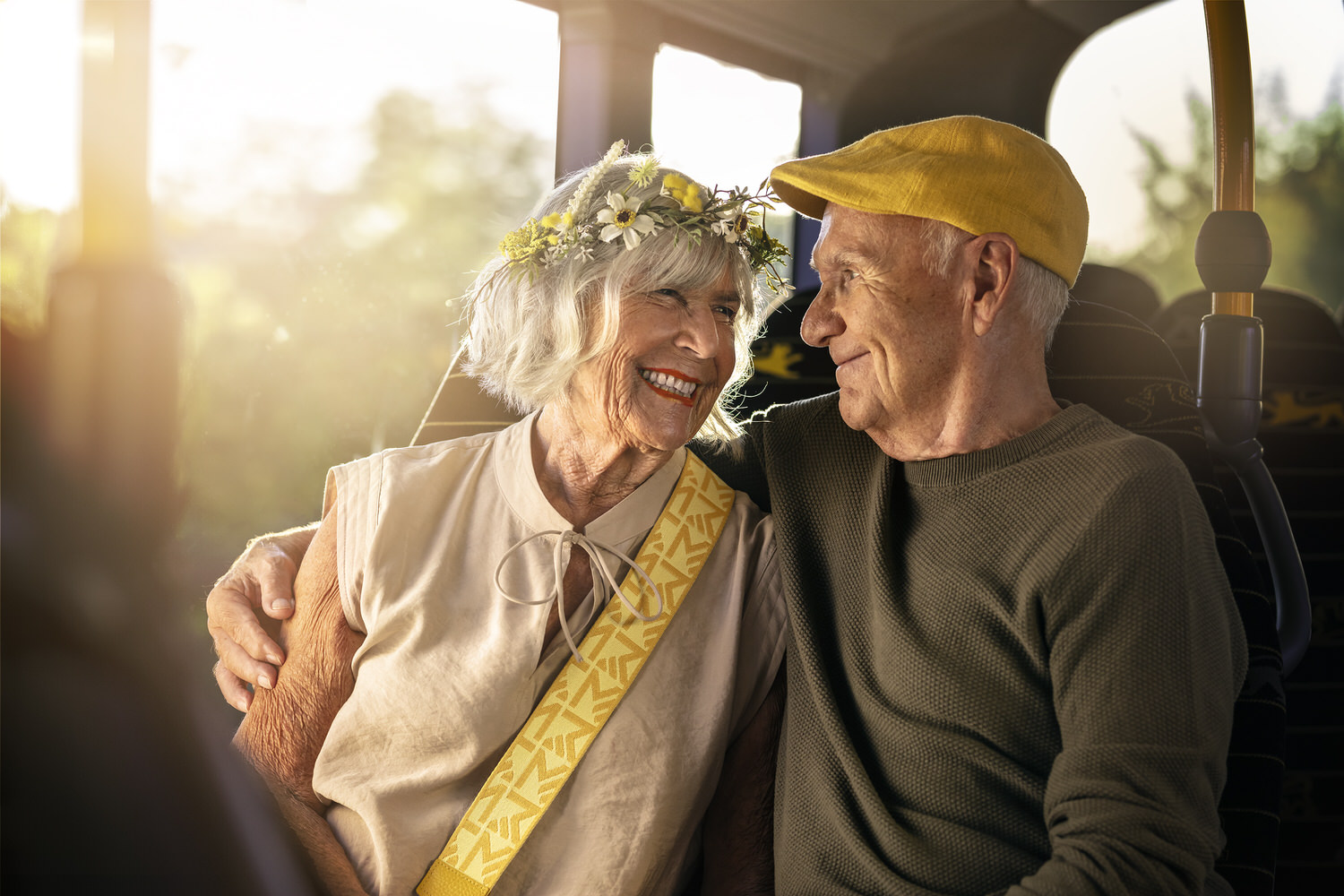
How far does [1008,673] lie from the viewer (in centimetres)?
119

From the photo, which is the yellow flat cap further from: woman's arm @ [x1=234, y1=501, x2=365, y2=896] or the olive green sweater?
woman's arm @ [x1=234, y1=501, x2=365, y2=896]

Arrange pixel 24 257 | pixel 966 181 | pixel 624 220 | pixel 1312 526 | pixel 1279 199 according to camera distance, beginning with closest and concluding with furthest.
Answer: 1. pixel 966 181
2. pixel 624 220
3. pixel 24 257
4. pixel 1312 526
5. pixel 1279 199

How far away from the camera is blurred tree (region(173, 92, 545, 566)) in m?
1.97

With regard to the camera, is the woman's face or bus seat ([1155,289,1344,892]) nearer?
the woman's face

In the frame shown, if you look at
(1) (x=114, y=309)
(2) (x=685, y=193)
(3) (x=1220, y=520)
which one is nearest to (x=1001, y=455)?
(3) (x=1220, y=520)

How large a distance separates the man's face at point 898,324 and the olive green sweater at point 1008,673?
0.09m

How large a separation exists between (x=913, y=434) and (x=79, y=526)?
1.07 meters

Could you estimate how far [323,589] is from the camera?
1422 mm

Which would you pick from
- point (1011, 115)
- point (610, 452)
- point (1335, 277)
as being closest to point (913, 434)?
point (610, 452)

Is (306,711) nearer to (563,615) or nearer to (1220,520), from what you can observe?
(563,615)

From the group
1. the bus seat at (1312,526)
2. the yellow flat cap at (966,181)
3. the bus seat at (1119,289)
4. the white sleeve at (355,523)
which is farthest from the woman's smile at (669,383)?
the bus seat at (1312,526)

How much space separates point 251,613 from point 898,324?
101 cm

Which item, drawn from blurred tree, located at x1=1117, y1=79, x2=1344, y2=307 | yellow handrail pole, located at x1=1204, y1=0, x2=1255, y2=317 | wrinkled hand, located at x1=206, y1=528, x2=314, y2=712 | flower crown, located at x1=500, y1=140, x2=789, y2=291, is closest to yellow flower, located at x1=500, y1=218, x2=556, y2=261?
flower crown, located at x1=500, y1=140, x2=789, y2=291

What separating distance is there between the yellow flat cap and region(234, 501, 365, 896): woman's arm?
0.88 metres
